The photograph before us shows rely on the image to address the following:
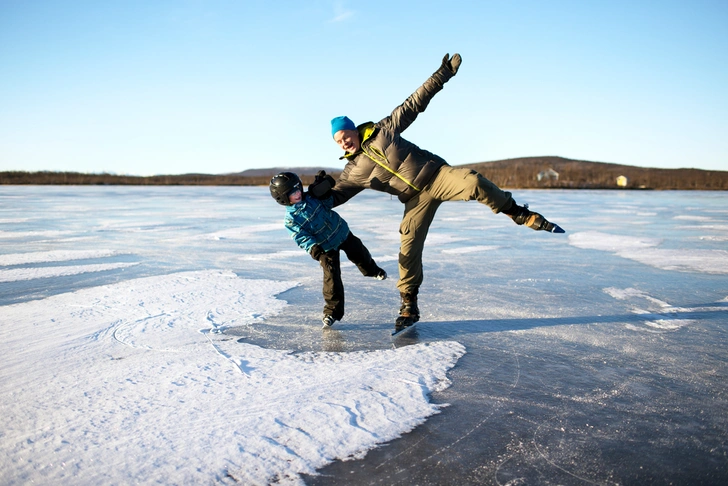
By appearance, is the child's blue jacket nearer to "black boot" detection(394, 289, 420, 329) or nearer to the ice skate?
the ice skate

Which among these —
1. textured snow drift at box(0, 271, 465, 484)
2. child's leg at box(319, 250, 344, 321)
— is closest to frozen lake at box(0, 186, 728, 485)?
textured snow drift at box(0, 271, 465, 484)

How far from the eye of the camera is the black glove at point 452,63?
381cm

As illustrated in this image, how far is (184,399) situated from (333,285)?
1.50m

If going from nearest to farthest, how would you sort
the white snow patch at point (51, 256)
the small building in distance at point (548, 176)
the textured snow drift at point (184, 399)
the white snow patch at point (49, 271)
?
the textured snow drift at point (184, 399) → the white snow patch at point (49, 271) → the white snow patch at point (51, 256) → the small building in distance at point (548, 176)

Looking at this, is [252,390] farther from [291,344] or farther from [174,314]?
[174,314]

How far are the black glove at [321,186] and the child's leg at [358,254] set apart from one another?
35cm

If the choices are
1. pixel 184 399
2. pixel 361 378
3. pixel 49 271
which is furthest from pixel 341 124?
pixel 49 271

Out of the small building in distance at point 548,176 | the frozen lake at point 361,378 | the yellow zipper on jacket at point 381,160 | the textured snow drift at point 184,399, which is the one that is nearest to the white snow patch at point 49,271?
the frozen lake at point 361,378

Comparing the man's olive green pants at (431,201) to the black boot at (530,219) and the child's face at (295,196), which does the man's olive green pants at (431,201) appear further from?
the child's face at (295,196)

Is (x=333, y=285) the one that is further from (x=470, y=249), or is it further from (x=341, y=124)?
(x=470, y=249)

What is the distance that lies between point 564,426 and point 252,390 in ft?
4.56

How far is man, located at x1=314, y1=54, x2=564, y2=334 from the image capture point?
3674mm

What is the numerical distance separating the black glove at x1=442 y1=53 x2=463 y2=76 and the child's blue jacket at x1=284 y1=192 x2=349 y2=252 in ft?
4.11

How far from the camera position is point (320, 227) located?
3.66m
